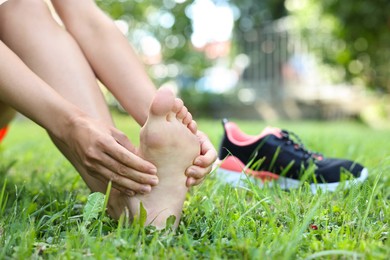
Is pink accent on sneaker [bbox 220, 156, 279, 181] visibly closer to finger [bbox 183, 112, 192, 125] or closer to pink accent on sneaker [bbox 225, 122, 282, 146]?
pink accent on sneaker [bbox 225, 122, 282, 146]

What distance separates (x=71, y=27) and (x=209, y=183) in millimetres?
541

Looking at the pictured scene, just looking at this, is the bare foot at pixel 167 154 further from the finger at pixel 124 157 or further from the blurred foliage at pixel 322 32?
the blurred foliage at pixel 322 32

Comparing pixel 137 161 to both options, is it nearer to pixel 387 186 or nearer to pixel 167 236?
pixel 167 236

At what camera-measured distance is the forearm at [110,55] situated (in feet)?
3.76

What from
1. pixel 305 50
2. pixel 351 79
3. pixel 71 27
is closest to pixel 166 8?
pixel 305 50

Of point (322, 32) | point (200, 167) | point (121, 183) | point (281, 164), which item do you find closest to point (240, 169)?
point (281, 164)

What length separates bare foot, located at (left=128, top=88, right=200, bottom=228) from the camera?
0.90 meters

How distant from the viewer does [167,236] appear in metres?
0.83

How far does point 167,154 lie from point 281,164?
1.85ft

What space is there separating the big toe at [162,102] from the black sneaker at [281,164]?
458 mm

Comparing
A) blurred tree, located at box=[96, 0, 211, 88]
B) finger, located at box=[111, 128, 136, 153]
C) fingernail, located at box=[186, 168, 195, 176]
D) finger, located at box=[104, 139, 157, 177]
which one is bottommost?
fingernail, located at box=[186, 168, 195, 176]

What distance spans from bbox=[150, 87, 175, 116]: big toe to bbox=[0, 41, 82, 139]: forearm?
15cm

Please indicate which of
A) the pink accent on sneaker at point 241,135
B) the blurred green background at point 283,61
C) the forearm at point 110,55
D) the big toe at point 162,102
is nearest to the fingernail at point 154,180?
the big toe at point 162,102

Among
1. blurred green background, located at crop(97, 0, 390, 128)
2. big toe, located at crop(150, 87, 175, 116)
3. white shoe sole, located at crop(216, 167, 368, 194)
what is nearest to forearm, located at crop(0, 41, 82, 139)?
big toe, located at crop(150, 87, 175, 116)
